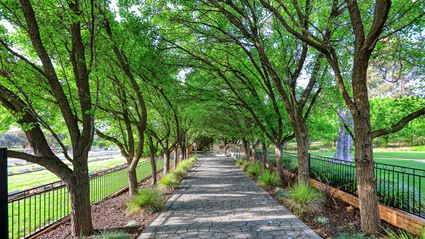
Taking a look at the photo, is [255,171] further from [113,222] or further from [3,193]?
[3,193]

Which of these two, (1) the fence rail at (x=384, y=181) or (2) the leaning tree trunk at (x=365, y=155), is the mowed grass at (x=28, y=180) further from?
(2) the leaning tree trunk at (x=365, y=155)

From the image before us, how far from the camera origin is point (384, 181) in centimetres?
615

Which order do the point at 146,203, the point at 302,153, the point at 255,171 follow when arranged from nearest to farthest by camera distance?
the point at 146,203, the point at 302,153, the point at 255,171

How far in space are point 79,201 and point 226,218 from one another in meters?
3.19

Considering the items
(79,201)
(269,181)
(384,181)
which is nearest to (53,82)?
(79,201)

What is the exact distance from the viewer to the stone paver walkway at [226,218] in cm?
501

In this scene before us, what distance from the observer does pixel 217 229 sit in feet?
17.4

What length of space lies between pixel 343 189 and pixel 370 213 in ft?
10.2

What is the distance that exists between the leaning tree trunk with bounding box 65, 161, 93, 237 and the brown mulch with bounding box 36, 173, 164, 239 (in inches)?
14.9

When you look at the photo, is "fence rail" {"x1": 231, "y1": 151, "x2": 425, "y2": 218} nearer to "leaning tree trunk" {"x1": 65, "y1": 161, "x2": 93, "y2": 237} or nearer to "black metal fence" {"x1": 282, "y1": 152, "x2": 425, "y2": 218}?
"black metal fence" {"x1": 282, "y1": 152, "x2": 425, "y2": 218}

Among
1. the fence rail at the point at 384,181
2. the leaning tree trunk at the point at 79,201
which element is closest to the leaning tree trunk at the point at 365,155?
the fence rail at the point at 384,181

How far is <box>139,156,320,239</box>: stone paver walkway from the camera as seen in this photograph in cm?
501

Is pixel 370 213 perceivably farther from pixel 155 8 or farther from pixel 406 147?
pixel 406 147

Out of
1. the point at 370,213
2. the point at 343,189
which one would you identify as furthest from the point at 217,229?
the point at 343,189
